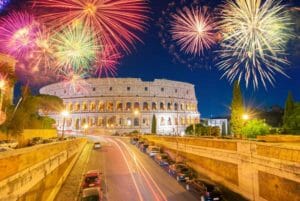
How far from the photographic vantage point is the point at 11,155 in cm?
1169

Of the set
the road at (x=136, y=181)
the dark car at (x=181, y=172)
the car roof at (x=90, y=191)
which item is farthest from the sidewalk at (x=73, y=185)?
the dark car at (x=181, y=172)

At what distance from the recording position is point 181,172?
26594mm

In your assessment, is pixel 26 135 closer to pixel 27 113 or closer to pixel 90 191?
pixel 27 113

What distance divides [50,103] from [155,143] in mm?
31046

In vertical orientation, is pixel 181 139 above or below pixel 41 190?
above

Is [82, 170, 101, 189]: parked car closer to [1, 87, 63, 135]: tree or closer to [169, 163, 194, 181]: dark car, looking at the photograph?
[169, 163, 194, 181]: dark car

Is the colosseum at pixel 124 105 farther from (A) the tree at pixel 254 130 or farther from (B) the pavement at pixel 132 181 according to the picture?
(B) the pavement at pixel 132 181

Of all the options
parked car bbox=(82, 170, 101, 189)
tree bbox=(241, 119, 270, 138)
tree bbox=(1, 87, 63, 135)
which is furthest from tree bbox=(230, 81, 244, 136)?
tree bbox=(1, 87, 63, 135)

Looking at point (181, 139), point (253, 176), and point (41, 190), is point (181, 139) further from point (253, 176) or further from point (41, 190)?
point (41, 190)

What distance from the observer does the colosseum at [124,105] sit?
350ft

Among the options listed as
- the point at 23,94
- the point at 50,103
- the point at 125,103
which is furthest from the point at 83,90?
the point at 23,94

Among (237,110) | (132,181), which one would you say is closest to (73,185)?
(132,181)

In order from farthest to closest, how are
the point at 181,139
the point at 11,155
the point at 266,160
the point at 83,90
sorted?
1. the point at 83,90
2. the point at 181,139
3. the point at 266,160
4. the point at 11,155

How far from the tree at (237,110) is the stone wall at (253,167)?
19424 mm
